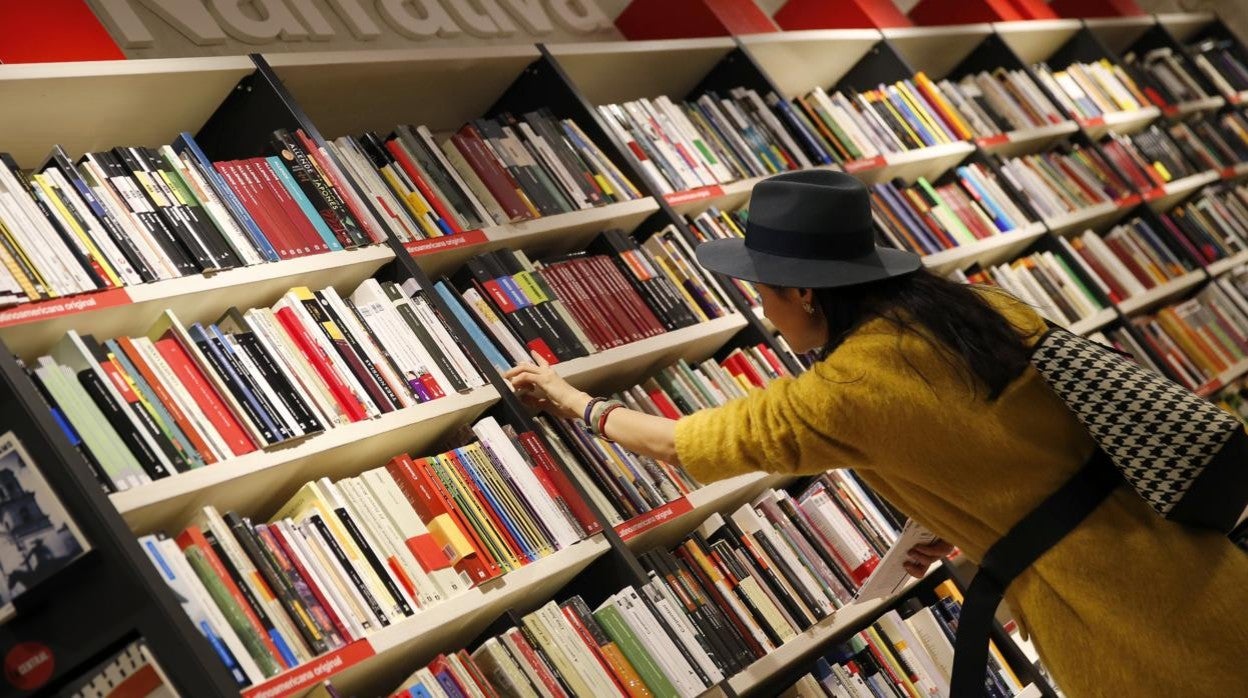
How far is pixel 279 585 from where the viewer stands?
6.89 ft

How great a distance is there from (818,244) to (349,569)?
104cm

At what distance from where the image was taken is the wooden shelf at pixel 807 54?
4.06 meters

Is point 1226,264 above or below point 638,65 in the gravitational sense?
below

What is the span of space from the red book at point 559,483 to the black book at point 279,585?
66cm

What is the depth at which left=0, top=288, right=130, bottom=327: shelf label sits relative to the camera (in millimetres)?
1984

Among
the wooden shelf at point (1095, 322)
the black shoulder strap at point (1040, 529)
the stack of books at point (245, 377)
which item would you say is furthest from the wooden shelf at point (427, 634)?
the wooden shelf at point (1095, 322)

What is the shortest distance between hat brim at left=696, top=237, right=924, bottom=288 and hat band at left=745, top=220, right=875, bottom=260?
0.01 meters

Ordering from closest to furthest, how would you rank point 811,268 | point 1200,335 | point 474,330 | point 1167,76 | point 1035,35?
point 811,268
point 474,330
point 1200,335
point 1035,35
point 1167,76

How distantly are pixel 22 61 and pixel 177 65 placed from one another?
0.95 feet

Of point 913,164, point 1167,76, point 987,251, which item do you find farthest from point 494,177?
point 1167,76

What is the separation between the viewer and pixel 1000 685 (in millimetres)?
3344

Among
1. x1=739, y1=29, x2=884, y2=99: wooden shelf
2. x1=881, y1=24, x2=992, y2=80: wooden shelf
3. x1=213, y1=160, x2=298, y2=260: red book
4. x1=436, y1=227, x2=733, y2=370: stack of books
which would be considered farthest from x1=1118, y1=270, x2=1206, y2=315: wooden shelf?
x1=213, y1=160, x2=298, y2=260: red book

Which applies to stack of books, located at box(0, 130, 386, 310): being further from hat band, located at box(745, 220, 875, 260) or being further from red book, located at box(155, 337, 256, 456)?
hat band, located at box(745, 220, 875, 260)

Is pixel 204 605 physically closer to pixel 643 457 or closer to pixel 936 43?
pixel 643 457
